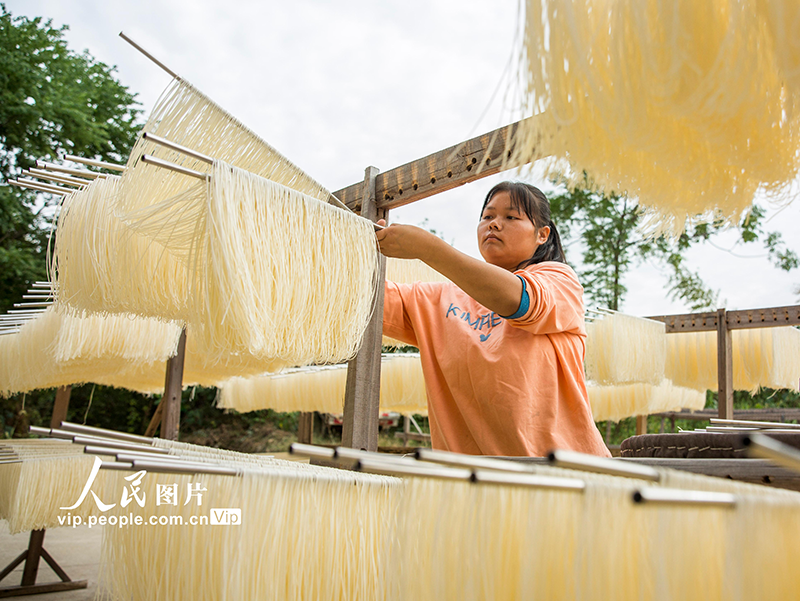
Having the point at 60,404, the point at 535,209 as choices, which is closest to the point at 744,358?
the point at 535,209

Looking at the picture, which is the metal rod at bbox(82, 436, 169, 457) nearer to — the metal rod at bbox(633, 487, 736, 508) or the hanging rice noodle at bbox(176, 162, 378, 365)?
the hanging rice noodle at bbox(176, 162, 378, 365)

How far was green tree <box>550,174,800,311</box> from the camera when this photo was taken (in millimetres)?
11867

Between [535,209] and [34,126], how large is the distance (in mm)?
11935

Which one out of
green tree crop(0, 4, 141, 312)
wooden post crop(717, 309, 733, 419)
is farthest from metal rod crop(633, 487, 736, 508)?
green tree crop(0, 4, 141, 312)

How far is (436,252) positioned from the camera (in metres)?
1.42

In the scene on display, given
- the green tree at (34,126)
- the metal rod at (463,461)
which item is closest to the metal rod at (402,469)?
the metal rod at (463,461)

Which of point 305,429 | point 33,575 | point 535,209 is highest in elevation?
point 535,209

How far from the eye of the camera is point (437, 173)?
70.9 inches

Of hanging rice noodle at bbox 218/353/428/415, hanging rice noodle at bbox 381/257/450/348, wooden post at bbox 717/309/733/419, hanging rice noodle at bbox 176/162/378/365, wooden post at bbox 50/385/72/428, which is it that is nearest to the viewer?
hanging rice noodle at bbox 176/162/378/365

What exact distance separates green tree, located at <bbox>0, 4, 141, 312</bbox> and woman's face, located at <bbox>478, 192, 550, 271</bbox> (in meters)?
10.2

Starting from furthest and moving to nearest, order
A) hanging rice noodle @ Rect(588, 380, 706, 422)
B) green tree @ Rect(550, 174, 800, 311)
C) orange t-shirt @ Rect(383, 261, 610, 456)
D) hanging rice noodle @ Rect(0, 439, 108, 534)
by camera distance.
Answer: green tree @ Rect(550, 174, 800, 311) < hanging rice noodle @ Rect(588, 380, 706, 422) < hanging rice noodle @ Rect(0, 439, 108, 534) < orange t-shirt @ Rect(383, 261, 610, 456)

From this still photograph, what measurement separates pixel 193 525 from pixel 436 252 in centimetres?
80

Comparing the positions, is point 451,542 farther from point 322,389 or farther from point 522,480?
point 322,389

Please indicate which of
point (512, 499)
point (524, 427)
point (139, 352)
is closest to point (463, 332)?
point (524, 427)
